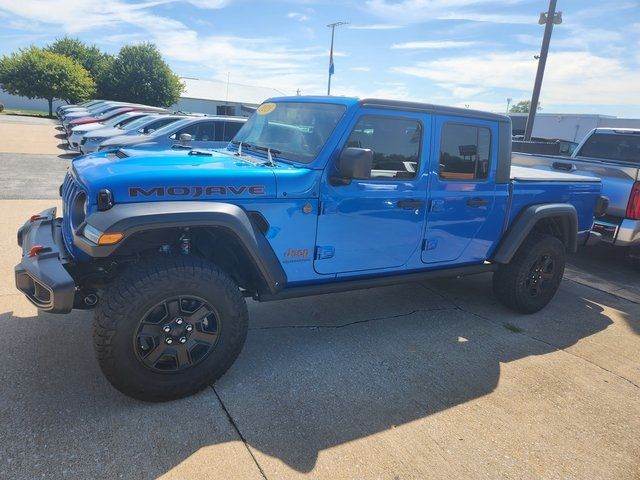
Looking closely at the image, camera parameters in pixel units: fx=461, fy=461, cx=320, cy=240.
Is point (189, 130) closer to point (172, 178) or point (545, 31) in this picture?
point (172, 178)

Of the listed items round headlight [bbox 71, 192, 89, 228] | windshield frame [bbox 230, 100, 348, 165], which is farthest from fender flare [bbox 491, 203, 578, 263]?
round headlight [bbox 71, 192, 89, 228]

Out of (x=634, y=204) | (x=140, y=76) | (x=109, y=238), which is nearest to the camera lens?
(x=109, y=238)

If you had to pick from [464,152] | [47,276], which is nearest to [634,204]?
[464,152]

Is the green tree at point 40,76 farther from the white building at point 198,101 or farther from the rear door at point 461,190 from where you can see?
the rear door at point 461,190

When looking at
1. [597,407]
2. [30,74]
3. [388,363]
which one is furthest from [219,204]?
[30,74]

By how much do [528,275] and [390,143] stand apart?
213 cm

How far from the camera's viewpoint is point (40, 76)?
3531 cm

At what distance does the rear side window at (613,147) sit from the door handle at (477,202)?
4.80 meters

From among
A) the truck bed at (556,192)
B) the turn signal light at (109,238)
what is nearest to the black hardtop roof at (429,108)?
the truck bed at (556,192)

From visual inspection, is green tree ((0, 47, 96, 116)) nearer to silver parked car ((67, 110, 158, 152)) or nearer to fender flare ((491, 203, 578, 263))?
silver parked car ((67, 110, 158, 152))

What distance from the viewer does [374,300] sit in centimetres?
475

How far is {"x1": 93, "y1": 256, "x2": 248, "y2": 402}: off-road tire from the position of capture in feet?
A: 8.34

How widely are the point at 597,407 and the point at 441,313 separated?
161cm

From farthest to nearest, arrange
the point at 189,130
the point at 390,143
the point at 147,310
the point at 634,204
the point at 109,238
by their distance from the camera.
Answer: the point at 189,130 < the point at 634,204 < the point at 390,143 < the point at 147,310 < the point at 109,238
